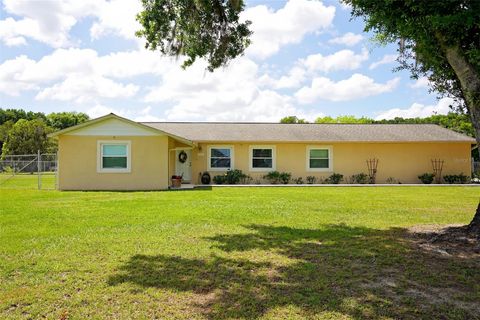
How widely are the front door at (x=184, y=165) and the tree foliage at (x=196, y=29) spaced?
1150 centimetres

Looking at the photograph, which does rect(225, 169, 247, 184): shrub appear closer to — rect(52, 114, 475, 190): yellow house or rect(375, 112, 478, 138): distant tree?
rect(52, 114, 475, 190): yellow house

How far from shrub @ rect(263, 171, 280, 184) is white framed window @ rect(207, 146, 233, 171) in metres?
2.16

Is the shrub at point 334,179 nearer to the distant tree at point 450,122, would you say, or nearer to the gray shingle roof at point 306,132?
the gray shingle roof at point 306,132

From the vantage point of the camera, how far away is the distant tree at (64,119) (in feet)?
293

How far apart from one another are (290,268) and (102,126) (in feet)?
49.2

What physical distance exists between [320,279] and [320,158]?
1845 centimetres

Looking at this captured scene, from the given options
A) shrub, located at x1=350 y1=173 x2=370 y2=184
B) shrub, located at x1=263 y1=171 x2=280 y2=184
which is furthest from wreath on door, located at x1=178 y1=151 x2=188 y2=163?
shrub, located at x1=350 y1=173 x2=370 y2=184

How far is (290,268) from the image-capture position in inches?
204

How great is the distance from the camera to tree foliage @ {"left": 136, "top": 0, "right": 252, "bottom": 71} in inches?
371

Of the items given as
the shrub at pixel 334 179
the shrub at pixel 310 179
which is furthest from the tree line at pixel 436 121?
the shrub at pixel 310 179

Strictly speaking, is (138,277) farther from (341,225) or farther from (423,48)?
(423,48)

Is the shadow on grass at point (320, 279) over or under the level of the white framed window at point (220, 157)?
under

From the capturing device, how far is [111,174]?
714 inches

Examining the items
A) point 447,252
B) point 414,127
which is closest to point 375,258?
point 447,252
